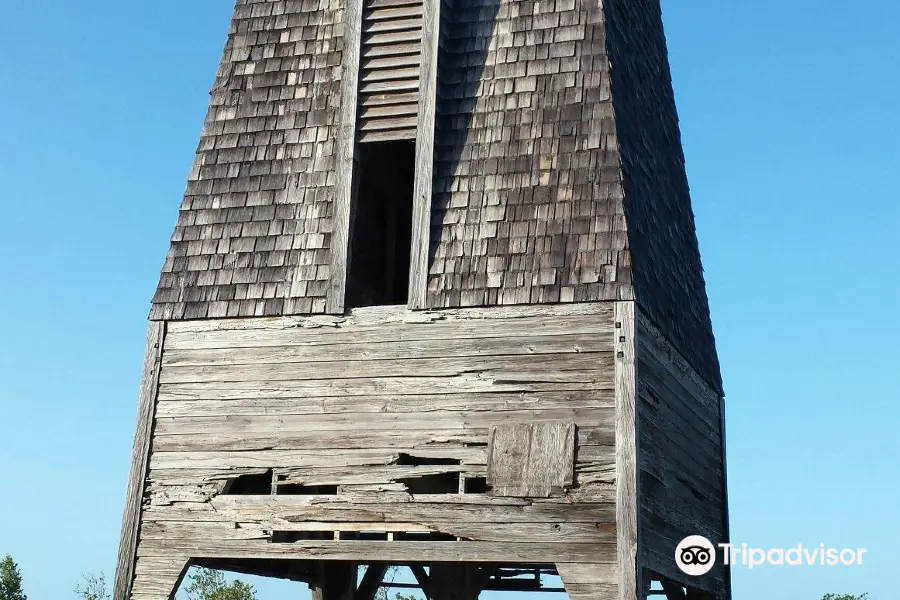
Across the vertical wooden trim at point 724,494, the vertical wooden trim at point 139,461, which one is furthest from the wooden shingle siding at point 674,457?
the vertical wooden trim at point 139,461

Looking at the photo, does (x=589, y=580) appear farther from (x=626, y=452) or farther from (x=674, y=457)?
(x=674, y=457)

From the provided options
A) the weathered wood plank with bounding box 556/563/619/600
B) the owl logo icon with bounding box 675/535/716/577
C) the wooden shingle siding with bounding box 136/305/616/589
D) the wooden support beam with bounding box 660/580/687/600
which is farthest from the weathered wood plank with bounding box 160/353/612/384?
the wooden support beam with bounding box 660/580/687/600

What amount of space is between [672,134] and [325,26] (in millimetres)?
5532

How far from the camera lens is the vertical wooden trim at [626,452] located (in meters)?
11.6

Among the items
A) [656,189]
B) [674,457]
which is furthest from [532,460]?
[656,189]

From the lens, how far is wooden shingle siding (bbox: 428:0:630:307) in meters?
12.7

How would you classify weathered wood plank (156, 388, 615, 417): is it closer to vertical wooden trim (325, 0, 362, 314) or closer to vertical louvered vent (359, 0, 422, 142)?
vertical wooden trim (325, 0, 362, 314)

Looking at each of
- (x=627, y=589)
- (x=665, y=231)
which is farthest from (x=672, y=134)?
(x=627, y=589)

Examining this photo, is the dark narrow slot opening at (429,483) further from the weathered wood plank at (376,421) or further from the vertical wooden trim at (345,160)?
the vertical wooden trim at (345,160)

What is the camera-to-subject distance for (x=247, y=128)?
47.4 ft

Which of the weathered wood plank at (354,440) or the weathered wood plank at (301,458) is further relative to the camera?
the weathered wood plank at (301,458)

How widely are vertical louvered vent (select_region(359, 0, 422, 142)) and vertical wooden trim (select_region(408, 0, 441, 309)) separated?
0.58 feet

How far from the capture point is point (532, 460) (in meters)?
12.2

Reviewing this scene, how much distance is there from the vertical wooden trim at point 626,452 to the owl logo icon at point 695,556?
245 centimetres
